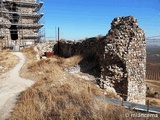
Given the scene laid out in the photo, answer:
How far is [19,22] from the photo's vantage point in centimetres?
2923

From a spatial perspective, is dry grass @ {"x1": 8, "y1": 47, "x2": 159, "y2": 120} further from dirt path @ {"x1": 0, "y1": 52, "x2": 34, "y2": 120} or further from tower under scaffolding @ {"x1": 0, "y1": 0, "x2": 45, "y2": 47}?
tower under scaffolding @ {"x1": 0, "y1": 0, "x2": 45, "y2": 47}

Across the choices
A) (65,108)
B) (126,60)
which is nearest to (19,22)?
(126,60)

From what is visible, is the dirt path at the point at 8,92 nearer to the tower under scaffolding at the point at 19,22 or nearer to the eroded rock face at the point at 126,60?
the eroded rock face at the point at 126,60

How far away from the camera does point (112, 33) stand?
37.8 ft

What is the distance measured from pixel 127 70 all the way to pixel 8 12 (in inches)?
913

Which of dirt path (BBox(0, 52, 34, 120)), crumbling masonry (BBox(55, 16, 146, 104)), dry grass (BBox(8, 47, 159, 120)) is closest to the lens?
dry grass (BBox(8, 47, 159, 120))

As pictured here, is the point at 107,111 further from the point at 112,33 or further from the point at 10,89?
the point at 112,33

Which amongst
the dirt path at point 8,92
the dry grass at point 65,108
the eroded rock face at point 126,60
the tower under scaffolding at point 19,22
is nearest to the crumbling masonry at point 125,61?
the eroded rock face at point 126,60

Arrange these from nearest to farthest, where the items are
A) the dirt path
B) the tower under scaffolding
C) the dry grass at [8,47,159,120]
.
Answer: the dry grass at [8,47,159,120] < the dirt path < the tower under scaffolding

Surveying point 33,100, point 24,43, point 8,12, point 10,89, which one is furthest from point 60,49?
point 33,100

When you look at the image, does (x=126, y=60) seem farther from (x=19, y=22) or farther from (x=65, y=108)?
(x=19, y=22)

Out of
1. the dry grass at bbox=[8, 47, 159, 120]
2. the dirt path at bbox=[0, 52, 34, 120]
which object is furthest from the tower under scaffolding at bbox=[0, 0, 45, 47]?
the dry grass at bbox=[8, 47, 159, 120]

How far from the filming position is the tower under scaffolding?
1093 inches

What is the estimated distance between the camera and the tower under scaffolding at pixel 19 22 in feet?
91.0
